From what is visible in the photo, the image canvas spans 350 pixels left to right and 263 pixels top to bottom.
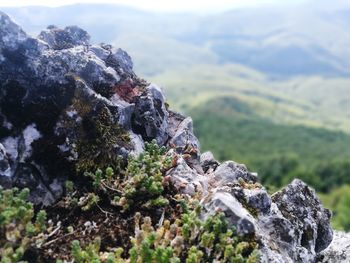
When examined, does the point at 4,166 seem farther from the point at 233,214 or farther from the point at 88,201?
the point at 233,214

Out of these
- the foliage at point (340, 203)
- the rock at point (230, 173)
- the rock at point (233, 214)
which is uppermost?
the rock at point (233, 214)

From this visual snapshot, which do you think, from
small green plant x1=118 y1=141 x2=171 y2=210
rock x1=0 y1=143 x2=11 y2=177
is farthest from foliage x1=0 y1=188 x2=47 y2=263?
small green plant x1=118 y1=141 x2=171 y2=210

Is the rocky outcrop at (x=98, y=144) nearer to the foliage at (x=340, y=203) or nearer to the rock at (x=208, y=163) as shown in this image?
the rock at (x=208, y=163)

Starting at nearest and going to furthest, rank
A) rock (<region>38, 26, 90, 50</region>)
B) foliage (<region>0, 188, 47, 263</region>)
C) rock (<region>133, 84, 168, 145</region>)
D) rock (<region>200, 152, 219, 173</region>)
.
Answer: foliage (<region>0, 188, 47, 263</region>) → rock (<region>200, 152, 219, 173</region>) → rock (<region>133, 84, 168, 145</region>) → rock (<region>38, 26, 90, 50</region>)

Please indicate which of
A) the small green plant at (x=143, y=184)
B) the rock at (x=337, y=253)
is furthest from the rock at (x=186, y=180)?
the rock at (x=337, y=253)

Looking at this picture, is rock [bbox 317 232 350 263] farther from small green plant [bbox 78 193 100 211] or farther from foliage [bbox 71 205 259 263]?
small green plant [bbox 78 193 100 211]

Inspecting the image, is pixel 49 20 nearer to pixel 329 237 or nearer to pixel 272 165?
pixel 329 237
